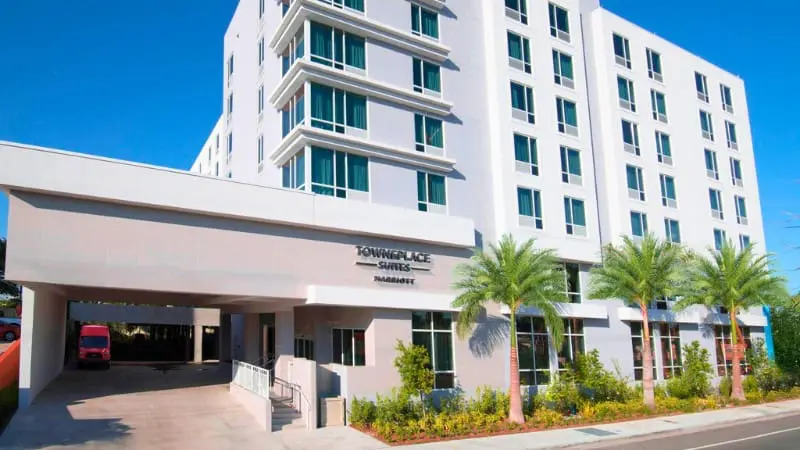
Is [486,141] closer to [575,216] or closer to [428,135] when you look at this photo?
[428,135]

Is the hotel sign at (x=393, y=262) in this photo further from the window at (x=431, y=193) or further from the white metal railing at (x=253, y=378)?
the white metal railing at (x=253, y=378)

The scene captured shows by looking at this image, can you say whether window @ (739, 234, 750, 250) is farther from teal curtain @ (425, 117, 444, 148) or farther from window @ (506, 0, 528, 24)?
teal curtain @ (425, 117, 444, 148)

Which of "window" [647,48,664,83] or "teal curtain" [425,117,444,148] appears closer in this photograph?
"teal curtain" [425,117,444,148]

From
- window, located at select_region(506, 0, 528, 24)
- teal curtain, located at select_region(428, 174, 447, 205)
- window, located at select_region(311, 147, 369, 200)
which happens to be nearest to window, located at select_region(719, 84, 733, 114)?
window, located at select_region(506, 0, 528, 24)

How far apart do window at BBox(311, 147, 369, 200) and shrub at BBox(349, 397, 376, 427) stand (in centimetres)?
818

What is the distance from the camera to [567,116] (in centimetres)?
3378

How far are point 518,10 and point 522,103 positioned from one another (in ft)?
17.4

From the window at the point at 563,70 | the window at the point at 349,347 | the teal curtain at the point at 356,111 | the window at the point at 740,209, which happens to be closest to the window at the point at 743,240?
the window at the point at 740,209

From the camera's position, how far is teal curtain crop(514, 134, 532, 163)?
31.0m

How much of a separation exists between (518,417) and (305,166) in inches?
503

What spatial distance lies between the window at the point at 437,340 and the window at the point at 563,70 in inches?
605

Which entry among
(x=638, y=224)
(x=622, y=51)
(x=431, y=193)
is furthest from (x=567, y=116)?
(x=431, y=193)

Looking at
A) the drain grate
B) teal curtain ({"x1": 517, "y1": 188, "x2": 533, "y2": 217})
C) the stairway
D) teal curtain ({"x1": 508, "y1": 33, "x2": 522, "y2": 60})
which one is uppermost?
teal curtain ({"x1": 508, "y1": 33, "x2": 522, "y2": 60})

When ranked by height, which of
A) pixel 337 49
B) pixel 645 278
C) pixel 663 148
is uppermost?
pixel 337 49
